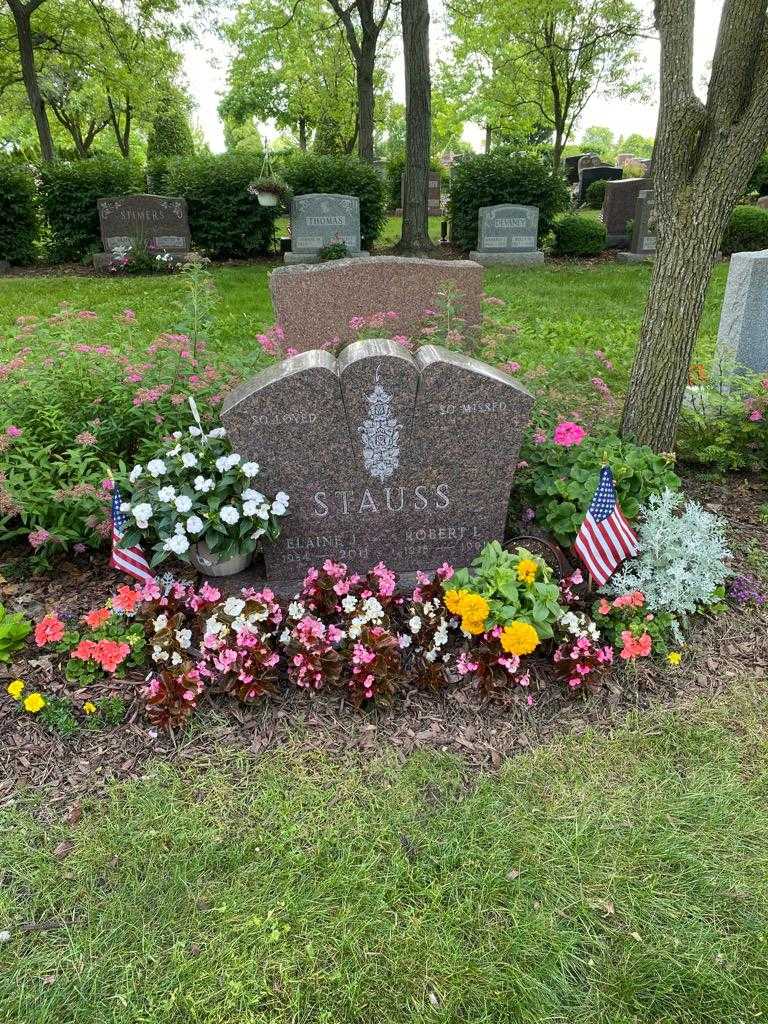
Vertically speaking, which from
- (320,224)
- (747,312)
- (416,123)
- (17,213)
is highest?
(416,123)

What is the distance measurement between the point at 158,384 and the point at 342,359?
150cm

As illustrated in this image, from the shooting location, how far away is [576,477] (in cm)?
383

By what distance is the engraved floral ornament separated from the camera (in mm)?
3367

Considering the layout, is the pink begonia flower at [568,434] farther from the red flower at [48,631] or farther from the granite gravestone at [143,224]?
the granite gravestone at [143,224]

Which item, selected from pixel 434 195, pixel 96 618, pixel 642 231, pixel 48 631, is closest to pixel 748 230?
pixel 642 231

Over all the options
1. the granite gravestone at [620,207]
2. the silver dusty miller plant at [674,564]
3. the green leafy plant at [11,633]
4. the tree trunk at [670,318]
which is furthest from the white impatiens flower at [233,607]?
the granite gravestone at [620,207]

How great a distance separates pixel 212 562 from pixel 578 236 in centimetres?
1374

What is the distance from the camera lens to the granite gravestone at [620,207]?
1568 centimetres

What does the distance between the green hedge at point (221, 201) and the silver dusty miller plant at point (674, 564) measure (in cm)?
1272

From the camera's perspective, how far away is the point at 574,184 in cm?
3434

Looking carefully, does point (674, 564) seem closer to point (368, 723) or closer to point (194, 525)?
point (368, 723)

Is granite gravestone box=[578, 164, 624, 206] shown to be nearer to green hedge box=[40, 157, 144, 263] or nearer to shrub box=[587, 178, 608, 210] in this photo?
shrub box=[587, 178, 608, 210]


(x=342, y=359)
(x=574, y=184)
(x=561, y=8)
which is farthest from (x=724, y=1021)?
(x=574, y=184)

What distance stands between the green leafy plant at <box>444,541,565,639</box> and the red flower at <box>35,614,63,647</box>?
184 cm
